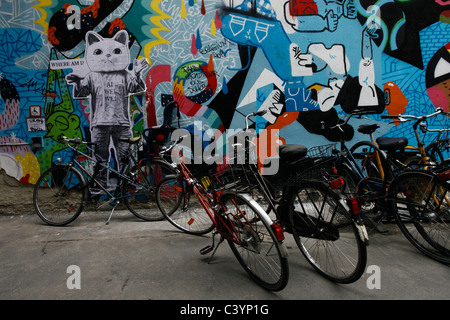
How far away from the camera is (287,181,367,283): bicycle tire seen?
2.50 metres

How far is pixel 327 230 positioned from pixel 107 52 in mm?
4208

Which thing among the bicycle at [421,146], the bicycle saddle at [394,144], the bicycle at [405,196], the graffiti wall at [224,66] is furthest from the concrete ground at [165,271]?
the graffiti wall at [224,66]

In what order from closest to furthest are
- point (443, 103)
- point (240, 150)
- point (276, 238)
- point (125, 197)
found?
point (276, 238)
point (240, 150)
point (125, 197)
point (443, 103)

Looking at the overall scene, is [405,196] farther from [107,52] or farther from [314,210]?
[107,52]

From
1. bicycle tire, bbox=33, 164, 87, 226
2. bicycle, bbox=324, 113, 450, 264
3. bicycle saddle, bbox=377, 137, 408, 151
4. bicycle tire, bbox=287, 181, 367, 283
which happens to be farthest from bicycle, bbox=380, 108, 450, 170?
bicycle tire, bbox=33, 164, 87, 226

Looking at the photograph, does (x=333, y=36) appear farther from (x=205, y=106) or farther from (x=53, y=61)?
(x=53, y=61)

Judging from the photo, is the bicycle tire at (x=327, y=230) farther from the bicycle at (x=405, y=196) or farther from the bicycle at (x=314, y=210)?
the bicycle at (x=405, y=196)

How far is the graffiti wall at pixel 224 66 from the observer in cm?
481

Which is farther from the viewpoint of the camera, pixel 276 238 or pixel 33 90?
pixel 33 90

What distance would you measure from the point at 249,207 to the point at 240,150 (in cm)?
58

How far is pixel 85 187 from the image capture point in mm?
4410

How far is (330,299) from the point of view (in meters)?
2.48

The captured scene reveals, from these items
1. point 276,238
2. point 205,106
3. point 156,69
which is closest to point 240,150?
point 276,238

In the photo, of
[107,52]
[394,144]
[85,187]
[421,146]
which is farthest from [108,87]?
[421,146]
